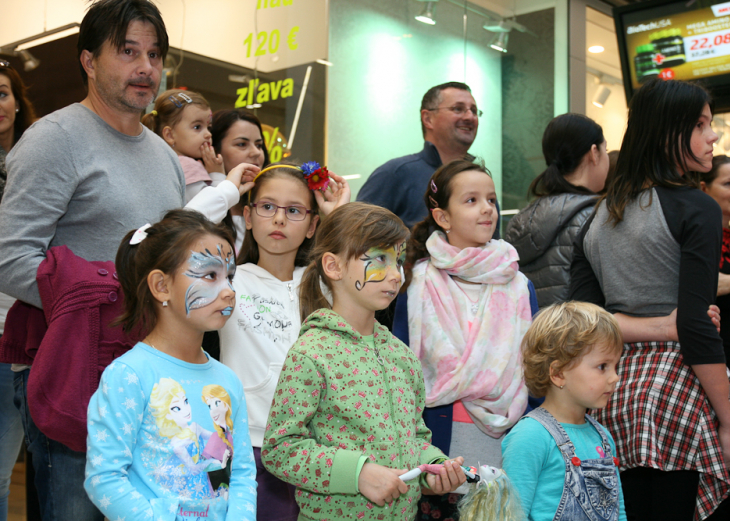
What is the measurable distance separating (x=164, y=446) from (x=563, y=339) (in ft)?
3.70

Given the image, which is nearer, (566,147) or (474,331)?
(474,331)

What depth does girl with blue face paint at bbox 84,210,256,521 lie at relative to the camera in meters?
1.49

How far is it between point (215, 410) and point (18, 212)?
0.77 m

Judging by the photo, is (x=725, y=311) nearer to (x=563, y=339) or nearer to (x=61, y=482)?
(x=563, y=339)

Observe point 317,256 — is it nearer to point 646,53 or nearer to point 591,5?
point 646,53

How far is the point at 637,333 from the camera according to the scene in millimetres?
2230

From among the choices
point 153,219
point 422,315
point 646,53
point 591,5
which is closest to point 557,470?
point 422,315

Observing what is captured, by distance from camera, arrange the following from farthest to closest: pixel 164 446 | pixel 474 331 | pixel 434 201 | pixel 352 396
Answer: pixel 434 201, pixel 474 331, pixel 352 396, pixel 164 446

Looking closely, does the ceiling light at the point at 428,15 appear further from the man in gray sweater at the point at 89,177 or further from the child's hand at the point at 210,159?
the man in gray sweater at the point at 89,177

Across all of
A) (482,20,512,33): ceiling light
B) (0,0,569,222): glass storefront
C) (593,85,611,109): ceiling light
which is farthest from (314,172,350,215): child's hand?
(593,85,611,109): ceiling light

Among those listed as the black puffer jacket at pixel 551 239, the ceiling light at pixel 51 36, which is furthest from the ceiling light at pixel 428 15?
the black puffer jacket at pixel 551 239

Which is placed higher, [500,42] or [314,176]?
[500,42]

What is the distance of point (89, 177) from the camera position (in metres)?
1.98

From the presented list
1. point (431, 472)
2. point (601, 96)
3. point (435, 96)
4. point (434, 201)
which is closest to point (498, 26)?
point (601, 96)
